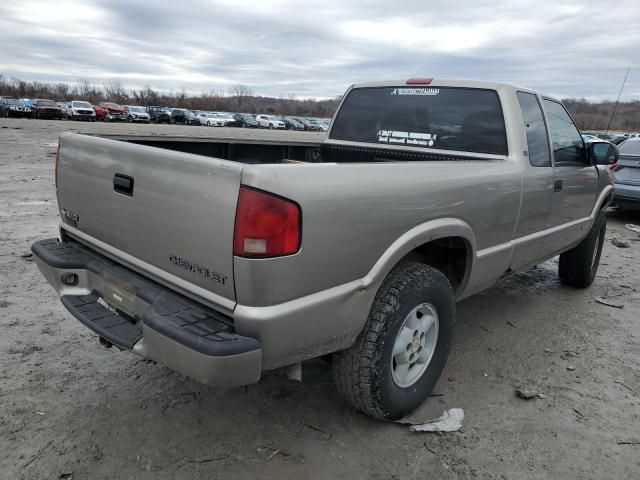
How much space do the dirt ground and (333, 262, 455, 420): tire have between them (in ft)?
0.65

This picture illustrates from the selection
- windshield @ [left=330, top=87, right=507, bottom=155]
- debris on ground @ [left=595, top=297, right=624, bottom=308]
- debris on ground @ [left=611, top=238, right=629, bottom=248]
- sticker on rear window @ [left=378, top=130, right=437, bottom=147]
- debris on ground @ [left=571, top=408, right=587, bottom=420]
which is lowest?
debris on ground @ [left=571, top=408, right=587, bottom=420]

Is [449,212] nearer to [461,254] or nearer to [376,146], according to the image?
[461,254]

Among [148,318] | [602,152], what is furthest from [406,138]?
[148,318]

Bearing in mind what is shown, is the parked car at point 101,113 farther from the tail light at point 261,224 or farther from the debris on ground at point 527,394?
the tail light at point 261,224

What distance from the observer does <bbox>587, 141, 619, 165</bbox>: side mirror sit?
13.6 feet

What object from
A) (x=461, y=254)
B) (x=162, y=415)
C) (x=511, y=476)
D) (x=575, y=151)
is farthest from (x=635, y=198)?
(x=162, y=415)

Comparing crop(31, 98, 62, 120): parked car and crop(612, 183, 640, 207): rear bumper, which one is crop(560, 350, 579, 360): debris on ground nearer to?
crop(612, 183, 640, 207): rear bumper

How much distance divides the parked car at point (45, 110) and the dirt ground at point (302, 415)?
123ft

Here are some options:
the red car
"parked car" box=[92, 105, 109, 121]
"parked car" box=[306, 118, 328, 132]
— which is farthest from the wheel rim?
"parked car" box=[306, 118, 328, 132]

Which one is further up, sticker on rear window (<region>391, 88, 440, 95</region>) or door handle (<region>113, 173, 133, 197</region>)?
sticker on rear window (<region>391, 88, 440, 95</region>)

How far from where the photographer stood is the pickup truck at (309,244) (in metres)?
1.96

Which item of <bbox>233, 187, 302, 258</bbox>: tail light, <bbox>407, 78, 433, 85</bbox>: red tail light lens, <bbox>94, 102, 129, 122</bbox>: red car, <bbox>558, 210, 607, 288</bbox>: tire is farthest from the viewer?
<bbox>94, 102, 129, 122</bbox>: red car

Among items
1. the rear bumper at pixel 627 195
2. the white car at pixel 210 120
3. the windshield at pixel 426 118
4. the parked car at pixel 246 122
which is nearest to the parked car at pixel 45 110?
the white car at pixel 210 120

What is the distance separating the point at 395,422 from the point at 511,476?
0.63m
